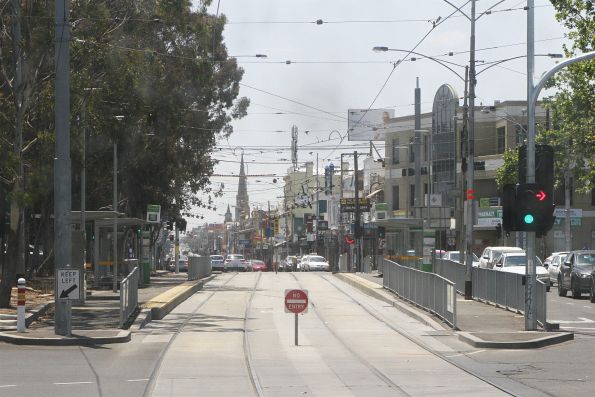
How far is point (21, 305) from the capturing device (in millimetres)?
21953

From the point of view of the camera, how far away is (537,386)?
15000 mm

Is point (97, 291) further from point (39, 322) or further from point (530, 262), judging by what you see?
point (530, 262)

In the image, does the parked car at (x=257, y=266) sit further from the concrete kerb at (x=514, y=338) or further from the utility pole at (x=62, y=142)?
the concrete kerb at (x=514, y=338)

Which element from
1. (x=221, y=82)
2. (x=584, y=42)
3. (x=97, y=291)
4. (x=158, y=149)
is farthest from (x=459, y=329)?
(x=221, y=82)

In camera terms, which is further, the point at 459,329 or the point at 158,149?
the point at 158,149

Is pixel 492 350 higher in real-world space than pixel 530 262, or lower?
lower

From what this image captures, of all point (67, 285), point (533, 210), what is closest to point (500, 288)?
Answer: point (533, 210)

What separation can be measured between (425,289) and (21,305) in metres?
12.2

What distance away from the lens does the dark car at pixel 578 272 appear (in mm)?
36781

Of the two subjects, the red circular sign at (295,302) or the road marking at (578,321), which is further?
the road marking at (578,321)

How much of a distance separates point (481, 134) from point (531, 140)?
5128cm

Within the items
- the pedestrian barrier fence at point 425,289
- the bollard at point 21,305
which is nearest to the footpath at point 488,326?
the pedestrian barrier fence at point 425,289

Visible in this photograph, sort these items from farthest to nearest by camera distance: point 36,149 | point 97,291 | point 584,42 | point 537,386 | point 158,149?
point 158,149 → point 97,291 → point 584,42 → point 36,149 → point 537,386

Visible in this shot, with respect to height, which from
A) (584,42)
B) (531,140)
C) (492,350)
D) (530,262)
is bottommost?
(492,350)
